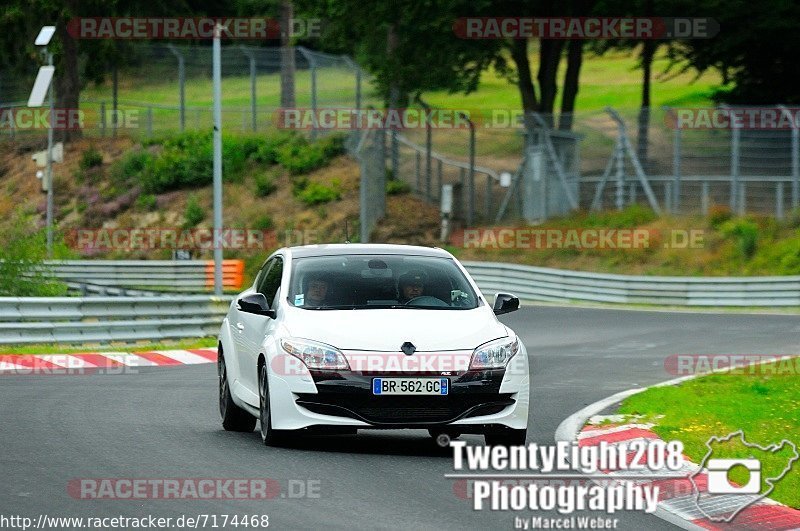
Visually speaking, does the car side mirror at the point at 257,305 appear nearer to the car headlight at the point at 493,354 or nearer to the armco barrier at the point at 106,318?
the car headlight at the point at 493,354

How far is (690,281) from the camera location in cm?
3612

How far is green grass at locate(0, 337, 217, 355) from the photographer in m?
23.0

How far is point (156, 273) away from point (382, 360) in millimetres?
34724

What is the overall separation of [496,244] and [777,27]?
374 inches

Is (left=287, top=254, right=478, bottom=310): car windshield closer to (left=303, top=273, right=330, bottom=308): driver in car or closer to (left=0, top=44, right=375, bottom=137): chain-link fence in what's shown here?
(left=303, top=273, right=330, bottom=308): driver in car

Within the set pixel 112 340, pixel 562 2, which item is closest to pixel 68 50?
Answer: pixel 562 2

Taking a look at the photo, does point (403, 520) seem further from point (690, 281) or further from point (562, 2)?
point (562, 2)

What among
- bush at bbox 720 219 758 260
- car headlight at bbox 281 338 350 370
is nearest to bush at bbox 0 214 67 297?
car headlight at bbox 281 338 350 370

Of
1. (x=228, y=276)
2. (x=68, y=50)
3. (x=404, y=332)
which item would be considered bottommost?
(x=228, y=276)

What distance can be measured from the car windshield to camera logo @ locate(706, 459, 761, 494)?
2561 millimetres

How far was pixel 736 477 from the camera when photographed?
10.4 metres

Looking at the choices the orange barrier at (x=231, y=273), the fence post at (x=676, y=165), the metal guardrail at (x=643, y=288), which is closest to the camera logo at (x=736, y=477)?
the metal guardrail at (x=643, y=288)

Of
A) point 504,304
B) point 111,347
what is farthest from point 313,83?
point 504,304

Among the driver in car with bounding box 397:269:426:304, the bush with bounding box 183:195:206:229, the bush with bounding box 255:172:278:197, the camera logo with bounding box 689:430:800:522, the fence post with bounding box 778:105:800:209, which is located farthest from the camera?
the bush with bounding box 255:172:278:197
